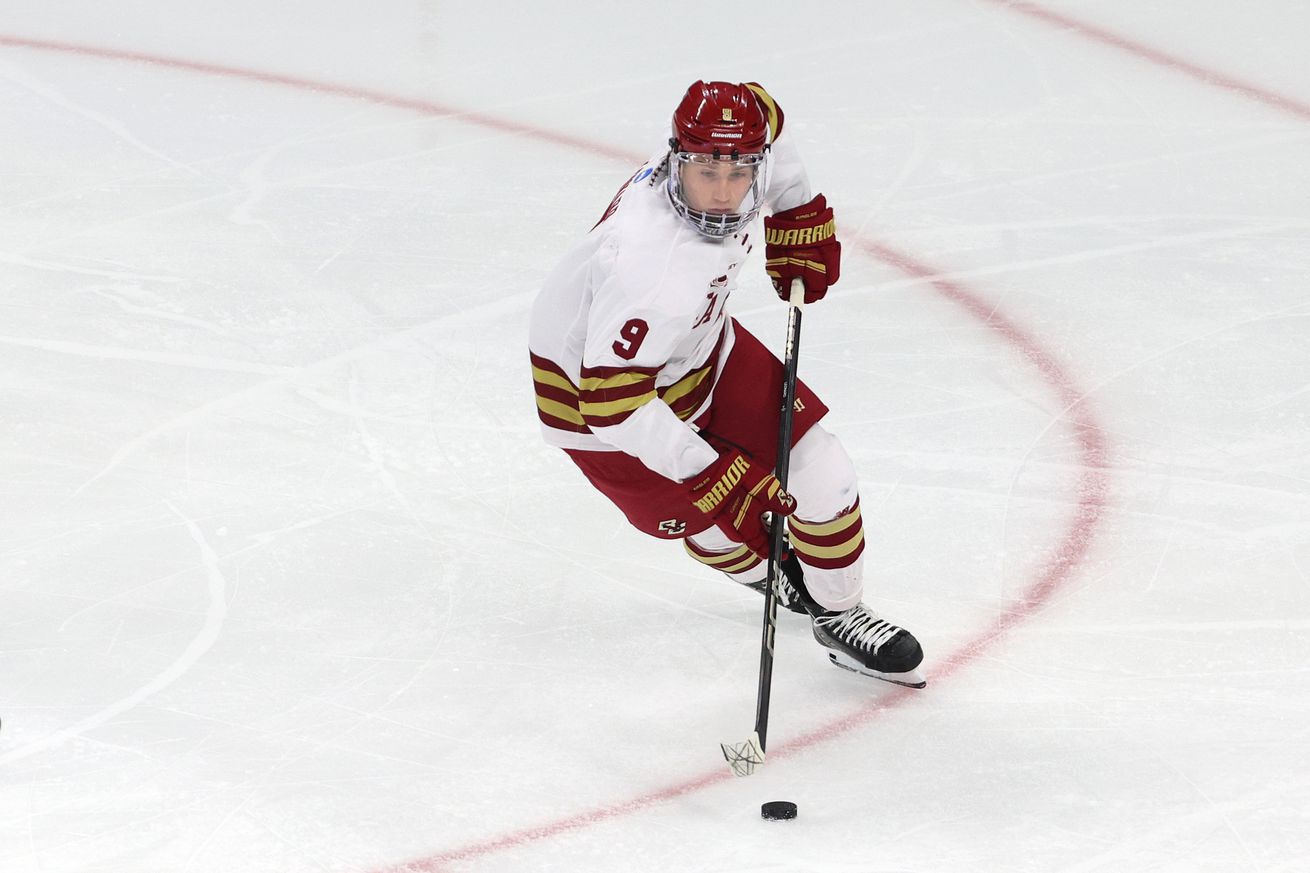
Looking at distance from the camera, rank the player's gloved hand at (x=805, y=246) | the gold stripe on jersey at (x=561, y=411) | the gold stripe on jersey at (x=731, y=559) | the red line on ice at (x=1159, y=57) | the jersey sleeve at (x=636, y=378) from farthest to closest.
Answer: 1. the red line on ice at (x=1159, y=57)
2. the gold stripe on jersey at (x=731, y=559)
3. the player's gloved hand at (x=805, y=246)
4. the gold stripe on jersey at (x=561, y=411)
5. the jersey sleeve at (x=636, y=378)

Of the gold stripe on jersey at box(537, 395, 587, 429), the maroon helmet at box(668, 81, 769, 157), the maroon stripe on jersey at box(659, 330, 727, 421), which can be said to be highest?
the maroon helmet at box(668, 81, 769, 157)

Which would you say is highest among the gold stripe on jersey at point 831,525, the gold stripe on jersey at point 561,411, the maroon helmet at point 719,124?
the maroon helmet at point 719,124

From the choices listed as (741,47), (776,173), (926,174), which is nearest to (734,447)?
(776,173)

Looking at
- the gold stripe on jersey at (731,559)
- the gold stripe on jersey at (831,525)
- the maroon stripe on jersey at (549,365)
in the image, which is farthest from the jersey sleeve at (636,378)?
the gold stripe on jersey at (731,559)

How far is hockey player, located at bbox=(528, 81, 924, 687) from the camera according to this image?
105 inches

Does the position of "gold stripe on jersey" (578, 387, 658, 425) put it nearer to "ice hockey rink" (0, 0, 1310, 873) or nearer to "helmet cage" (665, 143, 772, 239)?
"helmet cage" (665, 143, 772, 239)

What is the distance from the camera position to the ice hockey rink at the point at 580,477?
2793 mm

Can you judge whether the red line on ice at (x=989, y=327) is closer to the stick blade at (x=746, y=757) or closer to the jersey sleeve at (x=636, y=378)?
the stick blade at (x=746, y=757)

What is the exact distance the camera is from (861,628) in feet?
10.2

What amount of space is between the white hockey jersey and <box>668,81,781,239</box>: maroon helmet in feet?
0.11

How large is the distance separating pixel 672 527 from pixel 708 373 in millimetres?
260

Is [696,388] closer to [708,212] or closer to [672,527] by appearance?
[672,527]

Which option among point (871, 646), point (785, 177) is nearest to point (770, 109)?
point (785, 177)

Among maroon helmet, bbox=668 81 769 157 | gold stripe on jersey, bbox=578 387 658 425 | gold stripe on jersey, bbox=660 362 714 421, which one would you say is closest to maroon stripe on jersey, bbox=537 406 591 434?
gold stripe on jersey, bbox=660 362 714 421
